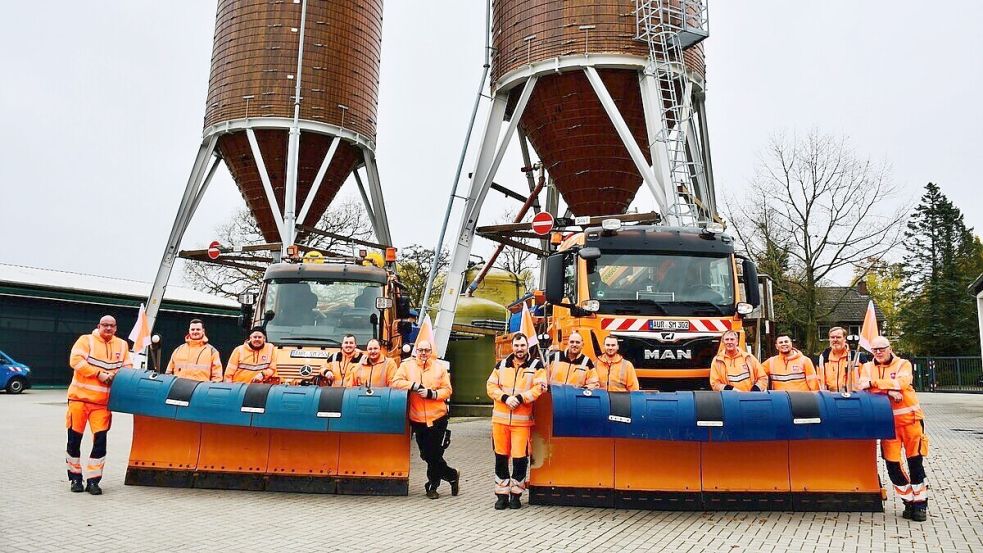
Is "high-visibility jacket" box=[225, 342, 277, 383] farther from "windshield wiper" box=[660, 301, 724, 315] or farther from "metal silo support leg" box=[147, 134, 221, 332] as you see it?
"metal silo support leg" box=[147, 134, 221, 332]

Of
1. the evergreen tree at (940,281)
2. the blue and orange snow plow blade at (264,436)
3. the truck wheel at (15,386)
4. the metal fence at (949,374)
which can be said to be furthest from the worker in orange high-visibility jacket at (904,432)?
the evergreen tree at (940,281)

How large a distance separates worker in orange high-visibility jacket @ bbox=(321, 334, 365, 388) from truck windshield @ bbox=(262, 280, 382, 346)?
1.18m

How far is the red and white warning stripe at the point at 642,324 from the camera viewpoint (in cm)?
850

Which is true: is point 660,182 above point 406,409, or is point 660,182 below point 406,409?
above

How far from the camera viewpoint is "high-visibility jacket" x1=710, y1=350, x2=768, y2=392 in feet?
25.6

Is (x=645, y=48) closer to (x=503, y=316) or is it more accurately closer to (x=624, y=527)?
(x=503, y=316)

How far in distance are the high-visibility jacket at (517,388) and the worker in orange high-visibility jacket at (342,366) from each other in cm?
220

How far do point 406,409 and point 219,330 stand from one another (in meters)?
31.1

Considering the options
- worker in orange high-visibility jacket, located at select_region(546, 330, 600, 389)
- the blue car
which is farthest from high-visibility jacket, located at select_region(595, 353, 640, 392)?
the blue car

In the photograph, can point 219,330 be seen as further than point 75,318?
Yes

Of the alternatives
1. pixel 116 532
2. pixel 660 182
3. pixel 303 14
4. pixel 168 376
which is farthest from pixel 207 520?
pixel 303 14

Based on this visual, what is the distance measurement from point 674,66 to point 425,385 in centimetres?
1008

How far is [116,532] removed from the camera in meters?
5.70

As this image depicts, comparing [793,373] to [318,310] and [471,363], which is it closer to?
[318,310]
